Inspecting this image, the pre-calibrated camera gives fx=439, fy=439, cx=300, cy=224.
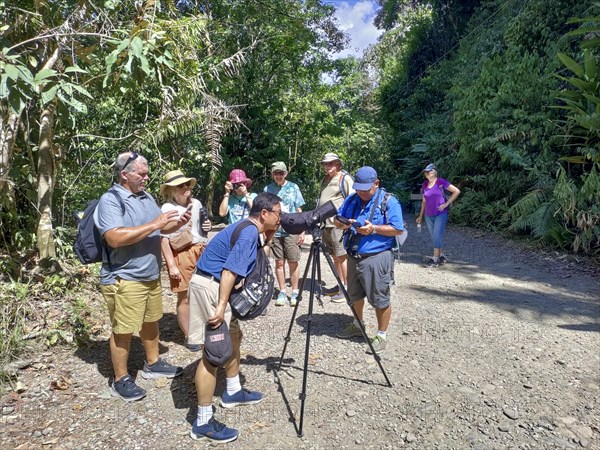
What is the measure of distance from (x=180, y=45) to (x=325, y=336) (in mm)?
4008

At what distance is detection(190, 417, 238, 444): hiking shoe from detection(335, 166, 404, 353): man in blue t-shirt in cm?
169

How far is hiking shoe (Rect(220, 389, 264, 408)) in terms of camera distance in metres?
3.19

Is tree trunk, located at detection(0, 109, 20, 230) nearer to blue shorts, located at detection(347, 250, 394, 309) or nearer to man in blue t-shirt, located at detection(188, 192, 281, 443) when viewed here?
man in blue t-shirt, located at detection(188, 192, 281, 443)

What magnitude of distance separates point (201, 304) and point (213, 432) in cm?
81

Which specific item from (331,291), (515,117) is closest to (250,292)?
(331,291)

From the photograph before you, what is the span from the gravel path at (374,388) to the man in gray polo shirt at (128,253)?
0.38 metres

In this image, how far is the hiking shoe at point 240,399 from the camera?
3.19 meters

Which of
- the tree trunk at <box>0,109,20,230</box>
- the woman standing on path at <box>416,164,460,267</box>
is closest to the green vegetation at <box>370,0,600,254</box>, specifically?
the woman standing on path at <box>416,164,460,267</box>

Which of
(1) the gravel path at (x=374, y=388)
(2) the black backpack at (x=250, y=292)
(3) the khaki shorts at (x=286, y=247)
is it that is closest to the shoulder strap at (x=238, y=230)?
(2) the black backpack at (x=250, y=292)

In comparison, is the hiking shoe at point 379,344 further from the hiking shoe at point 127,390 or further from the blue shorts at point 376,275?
the hiking shoe at point 127,390

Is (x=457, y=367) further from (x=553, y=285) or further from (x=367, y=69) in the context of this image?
(x=367, y=69)

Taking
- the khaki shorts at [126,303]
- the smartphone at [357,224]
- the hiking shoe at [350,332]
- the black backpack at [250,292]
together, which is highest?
the smartphone at [357,224]

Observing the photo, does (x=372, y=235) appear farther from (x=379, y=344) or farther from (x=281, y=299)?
(x=281, y=299)

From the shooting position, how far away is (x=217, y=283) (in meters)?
2.83
